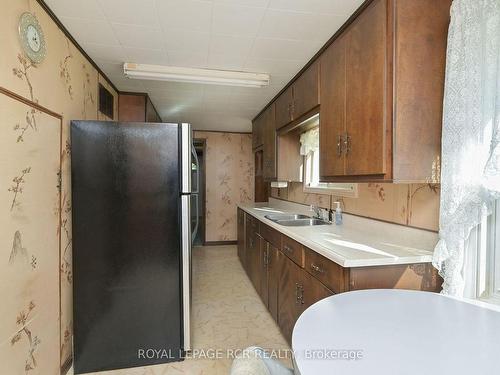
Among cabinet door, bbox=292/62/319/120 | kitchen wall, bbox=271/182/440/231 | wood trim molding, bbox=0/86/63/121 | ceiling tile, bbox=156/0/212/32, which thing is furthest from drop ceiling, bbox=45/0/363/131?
kitchen wall, bbox=271/182/440/231

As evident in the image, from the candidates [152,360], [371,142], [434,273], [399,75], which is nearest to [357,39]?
[399,75]

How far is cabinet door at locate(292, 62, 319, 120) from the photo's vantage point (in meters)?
2.03

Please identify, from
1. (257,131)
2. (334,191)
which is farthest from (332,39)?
(257,131)

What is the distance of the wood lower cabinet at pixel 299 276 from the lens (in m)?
1.31

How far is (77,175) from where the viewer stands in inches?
68.0

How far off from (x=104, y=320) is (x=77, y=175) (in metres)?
0.97

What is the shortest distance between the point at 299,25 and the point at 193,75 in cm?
101

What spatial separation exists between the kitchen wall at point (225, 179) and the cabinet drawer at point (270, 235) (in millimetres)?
2528

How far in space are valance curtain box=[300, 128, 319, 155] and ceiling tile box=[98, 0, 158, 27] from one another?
1771 mm

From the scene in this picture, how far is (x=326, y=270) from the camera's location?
4.70 feet

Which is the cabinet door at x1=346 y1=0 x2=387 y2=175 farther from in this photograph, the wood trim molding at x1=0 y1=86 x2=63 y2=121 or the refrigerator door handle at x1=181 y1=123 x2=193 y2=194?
the wood trim molding at x1=0 y1=86 x2=63 y2=121

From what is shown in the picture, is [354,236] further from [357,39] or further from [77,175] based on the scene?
[77,175]

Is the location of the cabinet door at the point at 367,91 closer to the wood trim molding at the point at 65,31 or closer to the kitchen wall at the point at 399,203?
the kitchen wall at the point at 399,203

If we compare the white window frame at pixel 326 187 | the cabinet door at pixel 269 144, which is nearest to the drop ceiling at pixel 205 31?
the cabinet door at pixel 269 144
